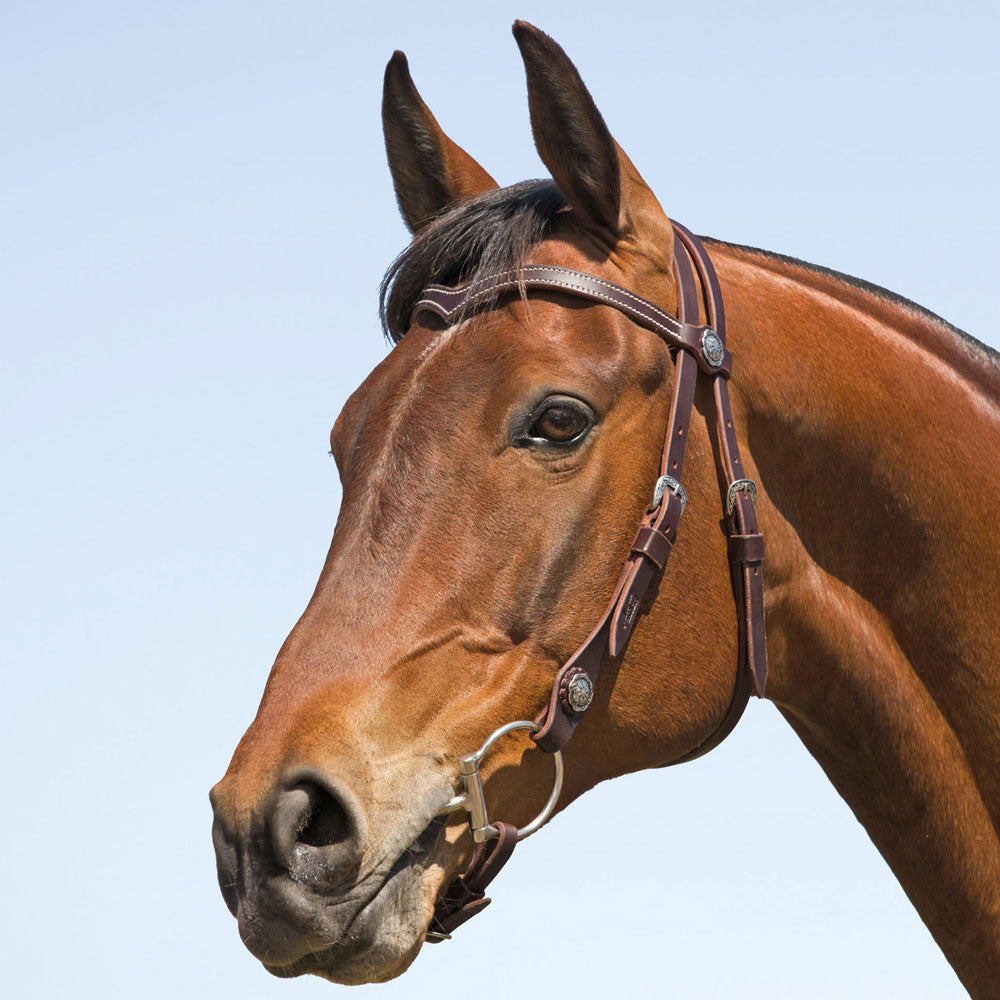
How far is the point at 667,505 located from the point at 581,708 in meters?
0.69

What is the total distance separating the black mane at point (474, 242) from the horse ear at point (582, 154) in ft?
0.50

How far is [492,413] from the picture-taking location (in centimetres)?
401

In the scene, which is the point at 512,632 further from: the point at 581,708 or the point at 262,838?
the point at 262,838

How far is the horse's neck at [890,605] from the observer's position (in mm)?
4426

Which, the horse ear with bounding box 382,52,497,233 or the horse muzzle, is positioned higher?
the horse ear with bounding box 382,52,497,233

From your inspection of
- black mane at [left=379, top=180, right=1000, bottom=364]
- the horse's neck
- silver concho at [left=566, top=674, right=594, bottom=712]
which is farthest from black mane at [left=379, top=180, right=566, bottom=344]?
silver concho at [left=566, top=674, right=594, bottom=712]

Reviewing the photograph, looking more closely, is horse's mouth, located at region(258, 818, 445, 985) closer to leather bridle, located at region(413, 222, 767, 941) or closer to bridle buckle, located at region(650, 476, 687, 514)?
leather bridle, located at region(413, 222, 767, 941)

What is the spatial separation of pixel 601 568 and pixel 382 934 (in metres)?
1.25

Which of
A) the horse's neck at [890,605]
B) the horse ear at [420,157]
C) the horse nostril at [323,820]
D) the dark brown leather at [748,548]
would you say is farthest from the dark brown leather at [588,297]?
the horse nostril at [323,820]

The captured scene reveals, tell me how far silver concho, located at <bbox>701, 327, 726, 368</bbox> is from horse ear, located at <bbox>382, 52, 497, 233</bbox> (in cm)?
133

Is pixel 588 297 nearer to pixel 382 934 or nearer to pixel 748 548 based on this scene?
pixel 748 548

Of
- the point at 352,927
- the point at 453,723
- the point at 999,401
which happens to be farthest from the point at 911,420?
the point at 352,927

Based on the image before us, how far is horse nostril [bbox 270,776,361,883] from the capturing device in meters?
3.38

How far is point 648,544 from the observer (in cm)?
406
